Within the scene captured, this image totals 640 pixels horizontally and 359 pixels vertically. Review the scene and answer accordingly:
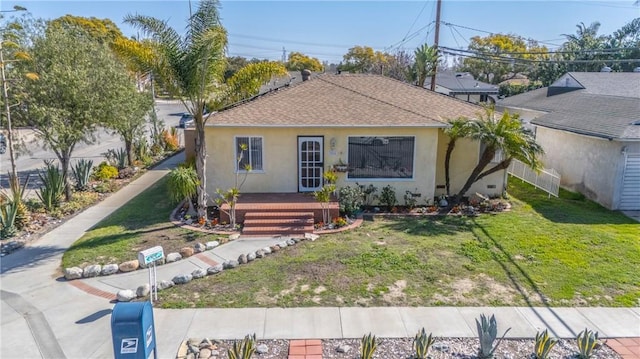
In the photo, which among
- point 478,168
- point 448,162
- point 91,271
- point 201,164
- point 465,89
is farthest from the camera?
point 465,89

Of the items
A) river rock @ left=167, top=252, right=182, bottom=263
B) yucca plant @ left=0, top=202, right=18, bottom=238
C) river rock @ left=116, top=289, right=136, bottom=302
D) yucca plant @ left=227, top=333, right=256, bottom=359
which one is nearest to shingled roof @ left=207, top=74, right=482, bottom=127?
river rock @ left=167, top=252, right=182, bottom=263

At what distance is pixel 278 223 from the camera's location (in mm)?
13195

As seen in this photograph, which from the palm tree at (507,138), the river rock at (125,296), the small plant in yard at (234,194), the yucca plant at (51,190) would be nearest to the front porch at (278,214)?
the small plant in yard at (234,194)

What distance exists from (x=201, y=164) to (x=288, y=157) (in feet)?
10.4

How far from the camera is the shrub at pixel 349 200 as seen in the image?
46.5 ft

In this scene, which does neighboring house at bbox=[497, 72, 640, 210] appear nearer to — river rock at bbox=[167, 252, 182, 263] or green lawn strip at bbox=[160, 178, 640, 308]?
green lawn strip at bbox=[160, 178, 640, 308]

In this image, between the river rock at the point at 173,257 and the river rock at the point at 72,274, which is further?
the river rock at the point at 173,257

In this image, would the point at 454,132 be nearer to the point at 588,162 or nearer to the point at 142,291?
the point at 588,162

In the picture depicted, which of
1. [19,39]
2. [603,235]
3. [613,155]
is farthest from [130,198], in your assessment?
[613,155]

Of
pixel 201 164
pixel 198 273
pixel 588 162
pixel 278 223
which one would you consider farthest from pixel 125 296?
pixel 588 162

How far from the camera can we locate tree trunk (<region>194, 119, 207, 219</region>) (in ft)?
43.5

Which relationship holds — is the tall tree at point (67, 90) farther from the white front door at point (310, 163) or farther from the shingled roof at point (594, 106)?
the shingled roof at point (594, 106)

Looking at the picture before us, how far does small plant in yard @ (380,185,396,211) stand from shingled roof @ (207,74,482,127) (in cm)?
234

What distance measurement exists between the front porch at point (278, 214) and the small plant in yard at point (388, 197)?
1.80 m
